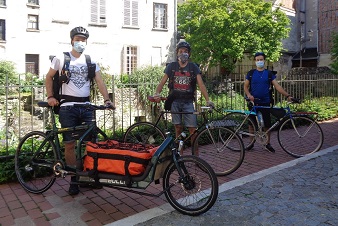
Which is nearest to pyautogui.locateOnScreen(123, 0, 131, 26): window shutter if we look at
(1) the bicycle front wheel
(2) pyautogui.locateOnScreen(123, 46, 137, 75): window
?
(2) pyautogui.locateOnScreen(123, 46, 137, 75): window

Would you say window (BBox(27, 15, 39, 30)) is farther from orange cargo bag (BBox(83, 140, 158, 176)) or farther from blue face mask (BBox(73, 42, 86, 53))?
orange cargo bag (BBox(83, 140, 158, 176))

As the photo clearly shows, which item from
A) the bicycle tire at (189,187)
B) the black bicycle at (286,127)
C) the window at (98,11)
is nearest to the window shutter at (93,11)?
the window at (98,11)

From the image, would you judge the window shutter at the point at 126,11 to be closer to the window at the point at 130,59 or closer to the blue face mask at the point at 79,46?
the window at the point at 130,59

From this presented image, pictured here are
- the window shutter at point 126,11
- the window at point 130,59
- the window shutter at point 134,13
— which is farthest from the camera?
the window shutter at point 134,13

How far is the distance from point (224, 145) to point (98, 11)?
65.1 ft

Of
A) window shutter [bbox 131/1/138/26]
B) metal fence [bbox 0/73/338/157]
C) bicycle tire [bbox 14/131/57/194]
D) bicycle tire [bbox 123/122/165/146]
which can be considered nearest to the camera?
bicycle tire [bbox 14/131/57/194]

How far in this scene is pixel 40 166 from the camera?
14.3 ft

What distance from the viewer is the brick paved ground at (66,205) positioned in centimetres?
349

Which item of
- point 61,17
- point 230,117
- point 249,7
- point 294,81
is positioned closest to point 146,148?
point 230,117

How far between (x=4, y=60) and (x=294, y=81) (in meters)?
16.3

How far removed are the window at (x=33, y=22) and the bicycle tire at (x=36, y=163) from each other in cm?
1830

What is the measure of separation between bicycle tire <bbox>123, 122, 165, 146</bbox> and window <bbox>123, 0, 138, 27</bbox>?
19.9 metres

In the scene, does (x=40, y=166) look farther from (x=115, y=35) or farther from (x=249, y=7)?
(x=249, y=7)

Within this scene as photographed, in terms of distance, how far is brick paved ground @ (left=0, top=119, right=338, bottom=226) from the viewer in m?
3.49
